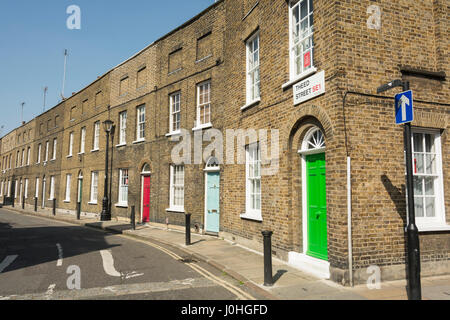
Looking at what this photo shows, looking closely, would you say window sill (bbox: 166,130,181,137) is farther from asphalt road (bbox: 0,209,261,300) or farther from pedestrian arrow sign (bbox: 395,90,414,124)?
pedestrian arrow sign (bbox: 395,90,414,124)

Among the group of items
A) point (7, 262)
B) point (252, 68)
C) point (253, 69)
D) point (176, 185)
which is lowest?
point (7, 262)

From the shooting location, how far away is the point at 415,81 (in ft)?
23.3

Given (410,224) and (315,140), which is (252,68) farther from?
(410,224)

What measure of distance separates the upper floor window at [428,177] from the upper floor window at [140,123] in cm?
1387

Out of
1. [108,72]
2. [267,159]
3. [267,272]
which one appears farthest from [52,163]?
[267,272]

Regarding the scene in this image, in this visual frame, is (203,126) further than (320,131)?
Yes

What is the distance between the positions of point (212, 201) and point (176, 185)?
9.10ft

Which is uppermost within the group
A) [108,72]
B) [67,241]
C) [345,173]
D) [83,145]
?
[108,72]

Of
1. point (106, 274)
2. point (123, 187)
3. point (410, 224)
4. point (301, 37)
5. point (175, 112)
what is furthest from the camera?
point (123, 187)

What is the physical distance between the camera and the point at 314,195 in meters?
7.51

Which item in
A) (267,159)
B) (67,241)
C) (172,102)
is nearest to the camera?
(267,159)

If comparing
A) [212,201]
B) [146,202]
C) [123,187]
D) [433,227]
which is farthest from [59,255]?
[123,187]

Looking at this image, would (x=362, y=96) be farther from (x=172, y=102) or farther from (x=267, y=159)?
(x=172, y=102)

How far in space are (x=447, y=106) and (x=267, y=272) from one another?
543 centimetres
